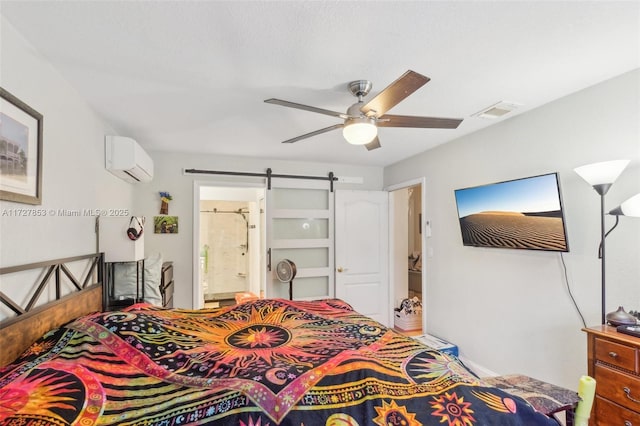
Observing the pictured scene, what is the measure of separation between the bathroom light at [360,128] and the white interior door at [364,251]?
2501 millimetres

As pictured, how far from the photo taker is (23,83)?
5.13 ft

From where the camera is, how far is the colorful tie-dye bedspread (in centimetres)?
110

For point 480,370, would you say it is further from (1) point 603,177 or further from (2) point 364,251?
(1) point 603,177

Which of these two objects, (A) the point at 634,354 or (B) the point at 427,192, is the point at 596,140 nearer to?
(A) the point at 634,354

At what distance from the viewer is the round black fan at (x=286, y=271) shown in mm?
3861

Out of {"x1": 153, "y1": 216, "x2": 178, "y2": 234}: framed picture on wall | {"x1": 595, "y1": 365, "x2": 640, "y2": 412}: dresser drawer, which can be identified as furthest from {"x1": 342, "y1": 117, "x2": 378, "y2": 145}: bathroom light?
{"x1": 153, "y1": 216, "x2": 178, "y2": 234}: framed picture on wall

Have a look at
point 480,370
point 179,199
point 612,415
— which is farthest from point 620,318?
point 179,199

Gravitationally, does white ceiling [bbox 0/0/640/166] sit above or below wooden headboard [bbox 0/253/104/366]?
above

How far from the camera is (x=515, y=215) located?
8.55 feet

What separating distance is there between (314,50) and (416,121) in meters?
0.82

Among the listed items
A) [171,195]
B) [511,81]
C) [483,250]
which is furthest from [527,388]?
[171,195]

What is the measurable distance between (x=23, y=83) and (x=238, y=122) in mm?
1467

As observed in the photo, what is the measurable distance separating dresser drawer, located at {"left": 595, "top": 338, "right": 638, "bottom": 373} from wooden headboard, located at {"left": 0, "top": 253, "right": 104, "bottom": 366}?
119 inches

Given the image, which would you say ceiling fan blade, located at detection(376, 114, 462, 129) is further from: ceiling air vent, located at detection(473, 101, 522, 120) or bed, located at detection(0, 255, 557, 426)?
bed, located at detection(0, 255, 557, 426)
